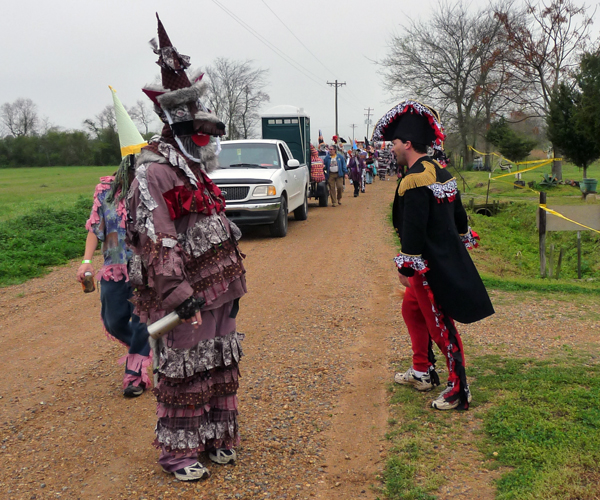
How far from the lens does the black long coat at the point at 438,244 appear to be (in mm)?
3736

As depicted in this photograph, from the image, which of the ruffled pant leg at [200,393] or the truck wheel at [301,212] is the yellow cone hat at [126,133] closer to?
the ruffled pant leg at [200,393]

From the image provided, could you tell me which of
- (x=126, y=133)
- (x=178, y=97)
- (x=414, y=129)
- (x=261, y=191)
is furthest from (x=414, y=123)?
(x=261, y=191)

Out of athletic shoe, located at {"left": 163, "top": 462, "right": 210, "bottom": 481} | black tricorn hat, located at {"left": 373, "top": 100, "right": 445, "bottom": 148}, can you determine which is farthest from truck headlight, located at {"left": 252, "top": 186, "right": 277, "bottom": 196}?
athletic shoe, located at {"left": 163, "top": 462, "right": 210, "bottom": 481}

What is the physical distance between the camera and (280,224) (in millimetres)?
12281

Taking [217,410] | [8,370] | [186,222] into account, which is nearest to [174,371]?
[217,410]

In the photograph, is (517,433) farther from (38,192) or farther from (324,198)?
(38,192)

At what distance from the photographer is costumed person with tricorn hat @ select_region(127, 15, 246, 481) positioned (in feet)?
9.54

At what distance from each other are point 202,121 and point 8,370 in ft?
11.4

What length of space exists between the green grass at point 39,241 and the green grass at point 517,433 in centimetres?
745

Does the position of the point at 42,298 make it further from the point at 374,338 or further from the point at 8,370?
the point at 374,338

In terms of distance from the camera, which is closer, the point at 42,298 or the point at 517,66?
the point at 42,298

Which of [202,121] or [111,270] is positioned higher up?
[202,121]

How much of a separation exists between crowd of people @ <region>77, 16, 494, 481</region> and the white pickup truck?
7.34 m

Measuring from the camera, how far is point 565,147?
23.2 meters
